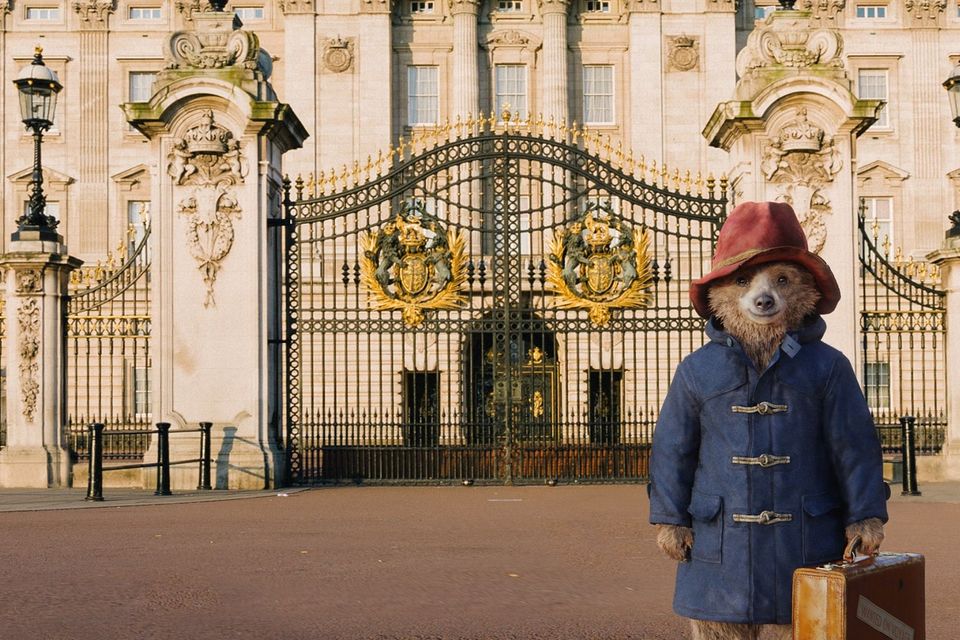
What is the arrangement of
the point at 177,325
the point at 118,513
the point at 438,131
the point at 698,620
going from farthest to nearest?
1. the point at 438,131
2. the point at 177,325
3. the point at 118,513
4. the point at 698,620

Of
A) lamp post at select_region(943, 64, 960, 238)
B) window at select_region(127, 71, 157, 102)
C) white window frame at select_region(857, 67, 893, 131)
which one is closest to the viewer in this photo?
lamp post at select_region(943, 64, 960, 238)

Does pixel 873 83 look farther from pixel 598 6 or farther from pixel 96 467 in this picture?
pixel 96 467

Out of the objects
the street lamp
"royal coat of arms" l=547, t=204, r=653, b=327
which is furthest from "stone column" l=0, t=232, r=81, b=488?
"royal coat of arms" l=547, t=204, r=653, b=327

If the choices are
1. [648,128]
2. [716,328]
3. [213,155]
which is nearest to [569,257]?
[213,155]

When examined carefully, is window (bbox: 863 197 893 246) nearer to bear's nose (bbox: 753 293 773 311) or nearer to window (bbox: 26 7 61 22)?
window (bbox: 26 7 61 22)

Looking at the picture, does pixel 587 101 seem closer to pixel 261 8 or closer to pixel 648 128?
pixel 648 128

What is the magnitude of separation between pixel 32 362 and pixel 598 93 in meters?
34.3

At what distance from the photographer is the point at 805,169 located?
50.9 feet

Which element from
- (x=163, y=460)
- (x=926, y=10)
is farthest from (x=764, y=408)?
(x=926, y=10)

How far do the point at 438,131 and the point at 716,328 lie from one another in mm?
12698

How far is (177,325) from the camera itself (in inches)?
606

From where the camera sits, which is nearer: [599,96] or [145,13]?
[599,96]

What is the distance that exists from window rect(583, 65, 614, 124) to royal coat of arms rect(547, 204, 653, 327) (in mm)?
31847

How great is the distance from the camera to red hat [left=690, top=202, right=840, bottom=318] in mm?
4562
